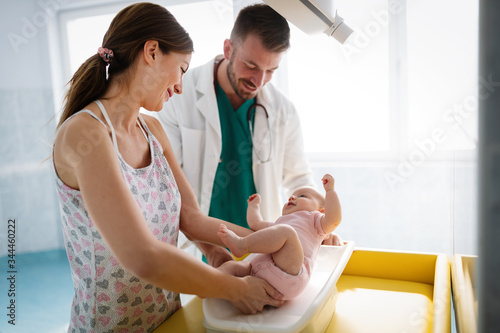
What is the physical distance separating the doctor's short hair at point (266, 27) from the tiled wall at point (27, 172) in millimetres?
2680

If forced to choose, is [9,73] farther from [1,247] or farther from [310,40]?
[310,40]

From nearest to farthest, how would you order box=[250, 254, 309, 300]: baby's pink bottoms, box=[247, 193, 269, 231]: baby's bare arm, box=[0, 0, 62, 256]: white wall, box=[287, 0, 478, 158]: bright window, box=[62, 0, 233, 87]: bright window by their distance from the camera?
1. box=[250, 254, 309, 300]: baby's pink bottoms
2. box=[247, 193, 269, 231]: baby's bare arm
3. box=[287, 0, 478, 158]: bright window
4. box=[62, 0, 233, 87]: bright window
5. box=[0, 0, 62, 256]: white wall

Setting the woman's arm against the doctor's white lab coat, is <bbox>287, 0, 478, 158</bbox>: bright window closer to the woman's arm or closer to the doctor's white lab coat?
the doctor's white lab coat

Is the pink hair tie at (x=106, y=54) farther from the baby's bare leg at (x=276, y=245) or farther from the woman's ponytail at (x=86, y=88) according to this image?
the baby's bare leg at (x=276, y=245)

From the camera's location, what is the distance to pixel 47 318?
8.82ft

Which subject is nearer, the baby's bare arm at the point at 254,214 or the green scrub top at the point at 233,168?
the baby's bare arm at the point at 254,214

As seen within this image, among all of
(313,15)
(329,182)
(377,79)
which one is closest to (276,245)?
(329,182)

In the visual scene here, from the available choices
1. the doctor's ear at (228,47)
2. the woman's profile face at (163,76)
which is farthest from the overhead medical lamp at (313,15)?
the doctor's ear at (228,47)

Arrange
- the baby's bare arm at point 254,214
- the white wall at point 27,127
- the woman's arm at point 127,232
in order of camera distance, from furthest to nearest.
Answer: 1. the white wall at point 27,127
2. the baby's bare arm at point 254,214
3. the woman's arm at point 127,232

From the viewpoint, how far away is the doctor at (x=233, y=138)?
5.59 feet

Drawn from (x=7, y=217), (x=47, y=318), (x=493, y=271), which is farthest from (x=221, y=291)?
(x=7, y=217)

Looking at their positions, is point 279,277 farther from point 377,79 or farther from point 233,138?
point 377,79

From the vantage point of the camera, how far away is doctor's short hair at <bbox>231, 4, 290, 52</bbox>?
150 cm

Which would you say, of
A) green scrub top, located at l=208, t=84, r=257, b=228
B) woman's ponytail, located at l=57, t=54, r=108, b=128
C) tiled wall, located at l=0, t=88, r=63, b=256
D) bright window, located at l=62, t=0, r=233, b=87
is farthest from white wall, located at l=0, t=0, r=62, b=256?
woman's ponytail, located at l=57, t=54, r=108, b=128
